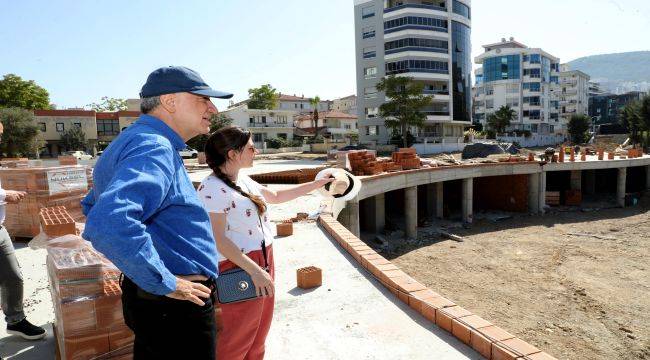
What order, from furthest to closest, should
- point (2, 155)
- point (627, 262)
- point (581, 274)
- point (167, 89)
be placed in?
point (2, 155)
point (627, 262)
point (581, 274)
point (167, 89)

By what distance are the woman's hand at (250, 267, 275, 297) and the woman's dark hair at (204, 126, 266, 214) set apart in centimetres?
41

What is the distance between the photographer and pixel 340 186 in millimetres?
3096

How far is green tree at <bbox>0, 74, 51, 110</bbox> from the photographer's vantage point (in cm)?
4453

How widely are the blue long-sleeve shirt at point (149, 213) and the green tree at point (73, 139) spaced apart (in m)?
49.0

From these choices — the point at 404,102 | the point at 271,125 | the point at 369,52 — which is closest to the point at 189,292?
the point at 404,102

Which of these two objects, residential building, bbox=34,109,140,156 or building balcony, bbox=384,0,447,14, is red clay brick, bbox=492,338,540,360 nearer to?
residential building, bbox=34,109,140,156

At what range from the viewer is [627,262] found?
1327cm

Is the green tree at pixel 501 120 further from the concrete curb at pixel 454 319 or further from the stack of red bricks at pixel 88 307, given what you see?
the stack of red bricks at pixel 88 307

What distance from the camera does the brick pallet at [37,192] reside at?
21.1ft

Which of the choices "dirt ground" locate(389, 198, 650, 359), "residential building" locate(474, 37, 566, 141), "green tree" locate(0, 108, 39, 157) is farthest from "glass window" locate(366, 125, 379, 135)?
"green tree" locate(0, 108, 39, 157)

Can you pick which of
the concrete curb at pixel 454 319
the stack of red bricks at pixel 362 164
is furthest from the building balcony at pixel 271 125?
the concrete curb at pixel 454 319

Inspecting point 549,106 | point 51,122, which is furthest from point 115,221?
point 549,106

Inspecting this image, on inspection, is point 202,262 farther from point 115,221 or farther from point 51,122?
point 51,122

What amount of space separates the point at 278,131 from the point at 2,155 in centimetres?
3223
